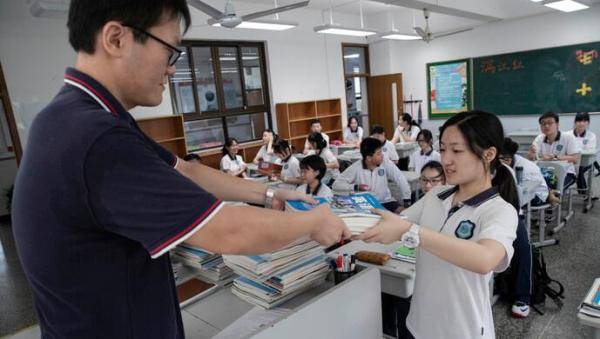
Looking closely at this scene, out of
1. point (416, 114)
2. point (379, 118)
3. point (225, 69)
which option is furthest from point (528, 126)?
point (225, 69)

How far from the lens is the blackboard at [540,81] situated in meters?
7.28

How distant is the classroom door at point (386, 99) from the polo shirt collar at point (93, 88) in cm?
958

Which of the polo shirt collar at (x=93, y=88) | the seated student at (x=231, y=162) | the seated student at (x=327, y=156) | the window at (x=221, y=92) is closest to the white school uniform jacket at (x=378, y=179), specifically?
the seated student at (x=327, y=156)

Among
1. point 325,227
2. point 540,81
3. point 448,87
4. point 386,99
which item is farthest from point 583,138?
point 325,227

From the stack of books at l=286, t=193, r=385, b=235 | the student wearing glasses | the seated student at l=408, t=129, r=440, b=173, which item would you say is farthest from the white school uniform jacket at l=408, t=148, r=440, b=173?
the student wearing glasses

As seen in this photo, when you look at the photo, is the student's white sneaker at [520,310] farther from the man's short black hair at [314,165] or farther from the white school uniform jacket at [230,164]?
the white school uniform jacket at [230,164]

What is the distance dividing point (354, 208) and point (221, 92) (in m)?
6.69

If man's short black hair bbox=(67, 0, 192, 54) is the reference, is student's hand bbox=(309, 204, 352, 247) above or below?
below

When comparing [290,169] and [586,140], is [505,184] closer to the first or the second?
[290,169]

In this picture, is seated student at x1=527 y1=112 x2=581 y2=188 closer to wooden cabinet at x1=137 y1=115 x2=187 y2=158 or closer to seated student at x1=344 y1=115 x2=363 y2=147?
seated student at x1=344 y1=115 x2=363 y2=147

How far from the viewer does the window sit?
→ 7.01 meters

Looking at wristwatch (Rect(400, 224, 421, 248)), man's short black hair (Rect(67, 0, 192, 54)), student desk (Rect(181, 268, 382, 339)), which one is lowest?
student desk (Rect(181, 268, 382, 339))

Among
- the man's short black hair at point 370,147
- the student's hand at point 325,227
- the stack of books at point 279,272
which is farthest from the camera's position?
the man's short black hair at point 370,147

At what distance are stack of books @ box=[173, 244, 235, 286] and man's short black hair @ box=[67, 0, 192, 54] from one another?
97cm
